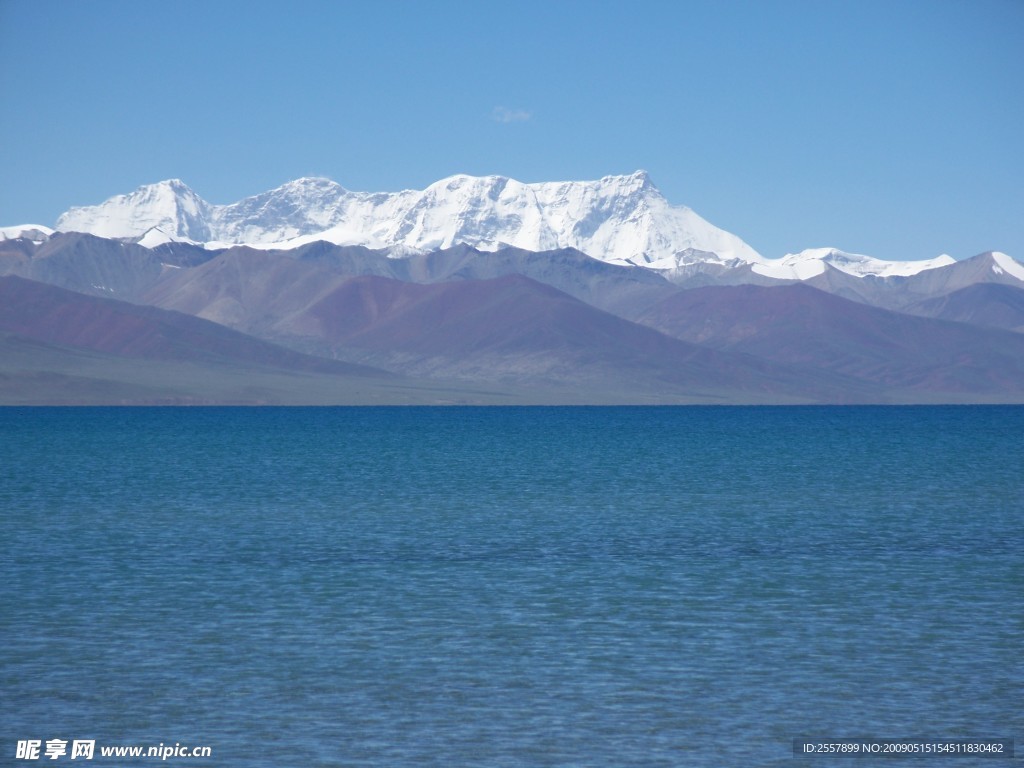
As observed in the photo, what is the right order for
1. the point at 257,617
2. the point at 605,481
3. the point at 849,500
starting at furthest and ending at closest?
the point at 605,481 → the point at 849,500 → the point at 257,617

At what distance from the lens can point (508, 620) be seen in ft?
92.0

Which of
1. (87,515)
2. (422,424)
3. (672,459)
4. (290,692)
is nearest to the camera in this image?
(290,692)

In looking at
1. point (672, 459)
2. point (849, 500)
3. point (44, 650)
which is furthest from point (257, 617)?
point (672, 459)

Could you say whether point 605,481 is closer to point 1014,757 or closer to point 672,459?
point 672,459

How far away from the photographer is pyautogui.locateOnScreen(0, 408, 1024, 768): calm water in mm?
20016

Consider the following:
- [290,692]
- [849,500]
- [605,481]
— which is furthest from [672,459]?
[290,692]

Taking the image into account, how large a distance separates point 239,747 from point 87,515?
3199cm

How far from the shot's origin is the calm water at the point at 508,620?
20016mm

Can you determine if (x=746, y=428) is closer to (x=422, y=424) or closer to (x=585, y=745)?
(x=422, y=424)

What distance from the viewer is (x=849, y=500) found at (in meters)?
57.2

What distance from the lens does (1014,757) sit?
61.6ft

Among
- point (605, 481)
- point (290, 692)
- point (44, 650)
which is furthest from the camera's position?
point (605, 481)

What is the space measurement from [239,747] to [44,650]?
6919mm

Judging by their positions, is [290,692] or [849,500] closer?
[290,692]
